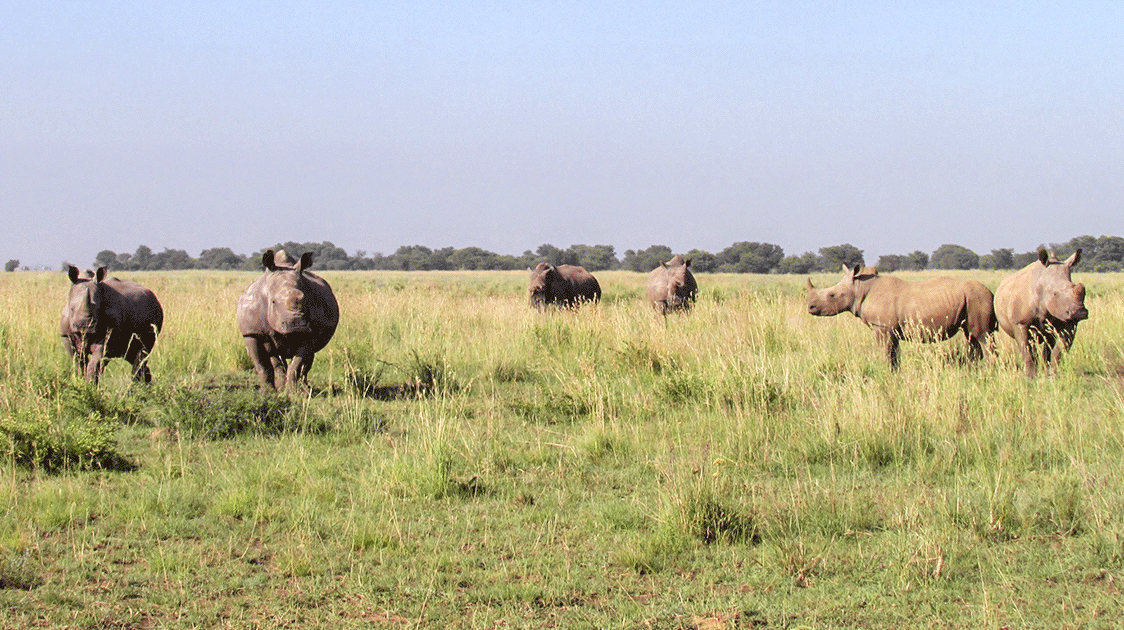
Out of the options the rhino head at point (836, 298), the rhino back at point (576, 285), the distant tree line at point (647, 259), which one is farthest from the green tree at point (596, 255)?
the rhino head at point (836, 298)

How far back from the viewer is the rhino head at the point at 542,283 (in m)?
17.6

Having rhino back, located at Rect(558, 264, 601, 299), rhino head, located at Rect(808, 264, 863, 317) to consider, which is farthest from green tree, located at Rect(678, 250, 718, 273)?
rhino head, located at Rect(808, 264, 863, 317)

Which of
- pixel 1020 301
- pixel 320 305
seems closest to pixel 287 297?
pixel 320 305

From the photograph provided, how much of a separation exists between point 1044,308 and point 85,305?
31.2 feet

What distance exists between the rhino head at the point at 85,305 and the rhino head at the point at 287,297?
5.32ft

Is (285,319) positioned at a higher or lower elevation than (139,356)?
higher

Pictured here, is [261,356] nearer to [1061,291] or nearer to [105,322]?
[105,322]

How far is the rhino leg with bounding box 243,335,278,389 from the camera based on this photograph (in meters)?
9.30

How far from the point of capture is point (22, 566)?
4.54 m

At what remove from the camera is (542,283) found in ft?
58.0

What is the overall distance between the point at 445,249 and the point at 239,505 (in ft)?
284

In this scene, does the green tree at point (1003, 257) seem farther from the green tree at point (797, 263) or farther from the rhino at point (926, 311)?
the rhino at point (926, 311)

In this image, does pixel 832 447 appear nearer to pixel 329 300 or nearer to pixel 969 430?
pixel 969 430

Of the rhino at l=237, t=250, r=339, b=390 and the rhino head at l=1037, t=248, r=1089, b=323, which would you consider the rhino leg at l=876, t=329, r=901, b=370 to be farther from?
the rhino at l=237, t=250, r=339, b=390
